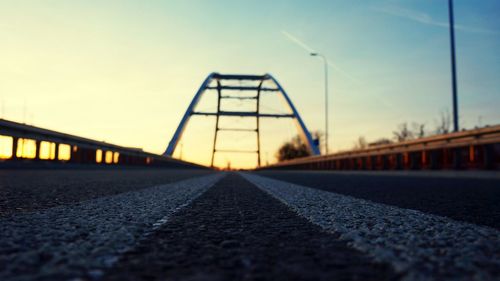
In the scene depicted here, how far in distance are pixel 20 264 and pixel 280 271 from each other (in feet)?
3.12

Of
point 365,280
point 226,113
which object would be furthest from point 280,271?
point 226,113

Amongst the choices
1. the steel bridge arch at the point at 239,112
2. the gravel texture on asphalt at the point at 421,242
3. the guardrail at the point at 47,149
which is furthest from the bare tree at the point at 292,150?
the gravel texture on asphalt at the point at 421,242

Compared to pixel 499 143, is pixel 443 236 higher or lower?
lower

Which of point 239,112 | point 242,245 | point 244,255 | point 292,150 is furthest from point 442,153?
point 292,150

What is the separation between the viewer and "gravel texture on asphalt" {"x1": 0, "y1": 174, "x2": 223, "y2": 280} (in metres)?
1.64

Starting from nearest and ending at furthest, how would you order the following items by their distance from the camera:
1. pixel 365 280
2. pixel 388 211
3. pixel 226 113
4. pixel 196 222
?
1. pixel 365 280
2. pixel 196 222
3. pixel 388 211
4. pixel 226 113

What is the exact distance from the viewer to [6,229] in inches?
104

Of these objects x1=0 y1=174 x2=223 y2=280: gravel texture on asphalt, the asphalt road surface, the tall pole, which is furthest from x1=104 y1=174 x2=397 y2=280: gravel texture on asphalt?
the tall pole

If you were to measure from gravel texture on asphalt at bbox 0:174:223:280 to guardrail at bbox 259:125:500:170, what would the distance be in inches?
371

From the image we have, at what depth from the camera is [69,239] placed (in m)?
2.31

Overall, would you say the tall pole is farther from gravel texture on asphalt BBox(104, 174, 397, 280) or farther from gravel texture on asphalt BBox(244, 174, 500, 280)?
gravel texture on asphalt BBox(104, 174, 397, 280)

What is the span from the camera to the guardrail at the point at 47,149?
12.2 m

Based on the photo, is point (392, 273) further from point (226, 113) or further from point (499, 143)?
point (226, 113)

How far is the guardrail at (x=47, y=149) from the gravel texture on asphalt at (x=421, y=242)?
397 inches
